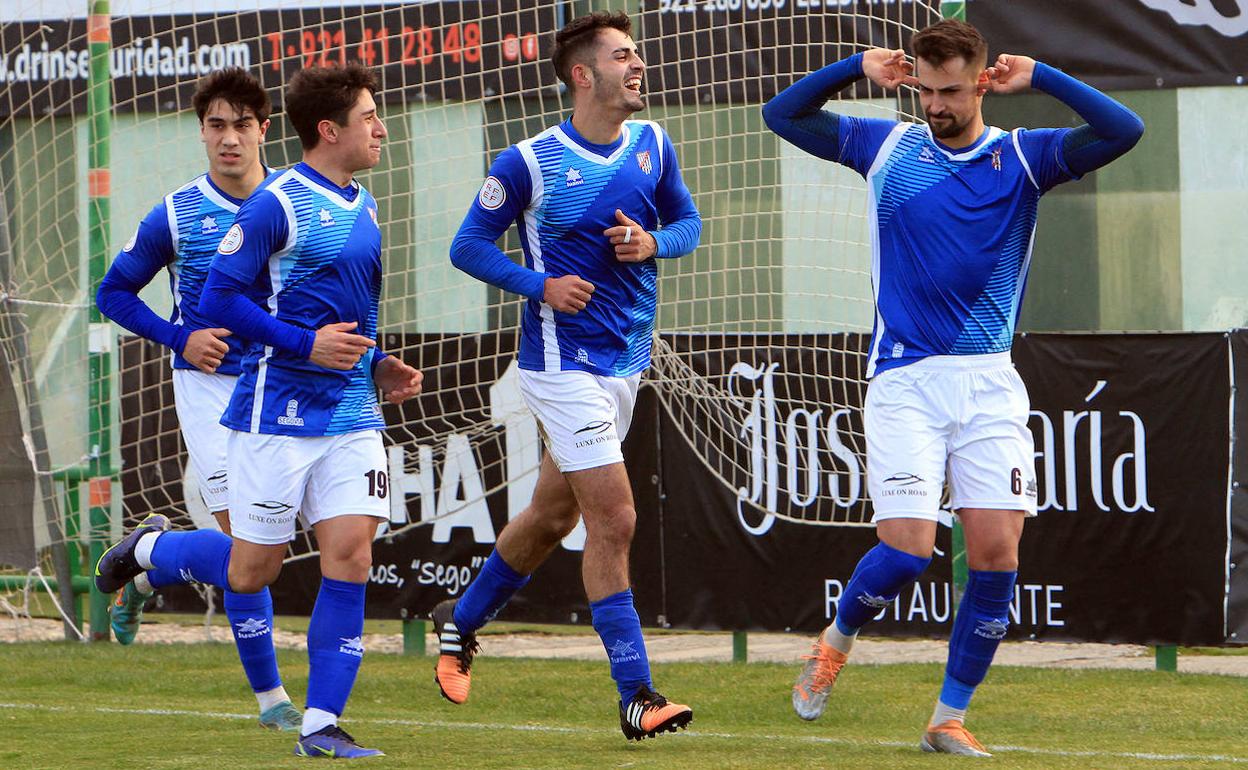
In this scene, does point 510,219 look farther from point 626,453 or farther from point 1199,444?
point 1199,444

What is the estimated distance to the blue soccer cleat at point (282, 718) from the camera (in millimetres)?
6832

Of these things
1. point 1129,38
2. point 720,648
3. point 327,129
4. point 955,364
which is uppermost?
point 1129,38

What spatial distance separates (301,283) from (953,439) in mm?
2138

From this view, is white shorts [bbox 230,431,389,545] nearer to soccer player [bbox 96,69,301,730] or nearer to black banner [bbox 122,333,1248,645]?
soccer player [bbox 96,69,301,730]

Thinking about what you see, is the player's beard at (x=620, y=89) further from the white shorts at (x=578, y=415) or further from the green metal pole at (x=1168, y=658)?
the green metal pole at (x=1168, y=658)

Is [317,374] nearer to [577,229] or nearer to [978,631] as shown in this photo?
[577,229]

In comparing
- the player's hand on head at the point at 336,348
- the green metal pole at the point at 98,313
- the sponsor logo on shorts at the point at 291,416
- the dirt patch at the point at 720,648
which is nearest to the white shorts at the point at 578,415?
the player's hand on head at the point at 336,348

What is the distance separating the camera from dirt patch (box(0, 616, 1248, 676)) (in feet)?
31.0

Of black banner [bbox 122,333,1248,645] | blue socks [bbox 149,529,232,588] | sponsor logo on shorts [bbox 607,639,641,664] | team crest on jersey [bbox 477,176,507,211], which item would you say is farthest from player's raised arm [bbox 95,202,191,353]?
black banner [bbox 122,333,1248,645]

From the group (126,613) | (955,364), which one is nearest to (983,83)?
(955,364)

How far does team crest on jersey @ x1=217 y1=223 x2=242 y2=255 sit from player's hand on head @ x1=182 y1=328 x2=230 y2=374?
3.10ft

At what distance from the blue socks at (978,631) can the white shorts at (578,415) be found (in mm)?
1250

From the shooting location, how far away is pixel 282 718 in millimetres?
6855

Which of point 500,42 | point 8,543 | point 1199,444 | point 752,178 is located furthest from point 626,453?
point 8,543
